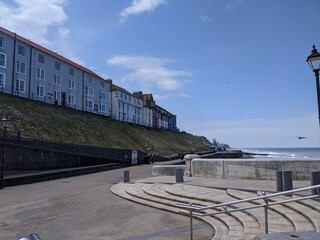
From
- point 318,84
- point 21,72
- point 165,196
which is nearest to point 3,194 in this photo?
point 165,196

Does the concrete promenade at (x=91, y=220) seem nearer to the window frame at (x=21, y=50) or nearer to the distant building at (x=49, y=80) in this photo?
the distant building at (x=49, y=80)

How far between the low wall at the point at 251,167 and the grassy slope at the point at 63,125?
23808 mm

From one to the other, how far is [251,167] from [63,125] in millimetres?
36701

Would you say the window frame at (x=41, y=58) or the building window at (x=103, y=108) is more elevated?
the window frame at (x=41, y=58)

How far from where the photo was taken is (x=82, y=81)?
62719mm

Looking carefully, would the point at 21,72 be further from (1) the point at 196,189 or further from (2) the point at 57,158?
(1) the point at 196,189

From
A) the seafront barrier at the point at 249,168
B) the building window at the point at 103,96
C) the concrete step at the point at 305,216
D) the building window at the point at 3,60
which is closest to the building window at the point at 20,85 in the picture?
the building window at the point at 3,60

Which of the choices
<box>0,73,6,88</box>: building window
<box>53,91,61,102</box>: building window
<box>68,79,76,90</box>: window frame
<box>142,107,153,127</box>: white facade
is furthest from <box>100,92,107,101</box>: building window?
<box>142,107,153,127</box>: white facade

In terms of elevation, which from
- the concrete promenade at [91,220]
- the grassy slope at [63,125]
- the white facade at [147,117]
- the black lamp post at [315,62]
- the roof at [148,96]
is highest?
the roof at [148,96]

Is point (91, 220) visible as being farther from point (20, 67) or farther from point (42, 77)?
point (42, 77)

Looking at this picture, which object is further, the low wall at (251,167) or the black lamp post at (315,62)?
the low wall at (251,167)

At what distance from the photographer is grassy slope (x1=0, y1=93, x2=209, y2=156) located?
3809cm

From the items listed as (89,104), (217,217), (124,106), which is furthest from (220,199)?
(124,106)

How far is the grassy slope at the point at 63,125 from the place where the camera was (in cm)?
3809
